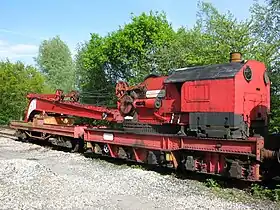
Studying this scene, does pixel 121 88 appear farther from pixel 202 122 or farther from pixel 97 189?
pixel 97 189

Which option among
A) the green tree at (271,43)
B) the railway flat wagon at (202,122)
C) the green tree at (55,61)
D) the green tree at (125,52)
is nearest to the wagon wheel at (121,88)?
the railway flat wagon at (202,122)

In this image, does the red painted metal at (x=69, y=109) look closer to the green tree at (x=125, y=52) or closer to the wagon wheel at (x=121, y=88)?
the wagon wheel at (x=121, y=88)

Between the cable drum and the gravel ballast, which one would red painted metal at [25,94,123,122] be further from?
the gravel ballast

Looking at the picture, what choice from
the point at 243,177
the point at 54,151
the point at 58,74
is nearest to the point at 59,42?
the point at 58,74

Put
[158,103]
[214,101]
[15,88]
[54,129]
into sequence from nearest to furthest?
1. [214,101]
2. [158,103]
3. [54,129]
4. [15,88]

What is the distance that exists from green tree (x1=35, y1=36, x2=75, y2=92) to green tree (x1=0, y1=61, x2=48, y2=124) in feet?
A: 60.6

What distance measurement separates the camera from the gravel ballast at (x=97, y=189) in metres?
7.62

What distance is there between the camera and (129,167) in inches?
491

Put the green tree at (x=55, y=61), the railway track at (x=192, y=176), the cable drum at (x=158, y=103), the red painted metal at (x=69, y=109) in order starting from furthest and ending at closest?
the green tree at (x=55, y=61) < the red painted metal at (x=69, y=109) < the cable drum at (x=158, y=103) < the railway track at (x=192, y=176)

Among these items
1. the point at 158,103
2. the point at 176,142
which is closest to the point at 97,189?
the point at 176,142

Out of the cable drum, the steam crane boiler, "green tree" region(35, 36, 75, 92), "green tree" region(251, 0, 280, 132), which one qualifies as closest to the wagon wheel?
the steam crane boiler

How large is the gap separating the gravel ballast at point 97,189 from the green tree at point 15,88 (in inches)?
863

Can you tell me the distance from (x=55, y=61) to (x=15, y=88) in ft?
85.9

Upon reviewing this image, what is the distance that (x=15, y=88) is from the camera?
33.2 metres
